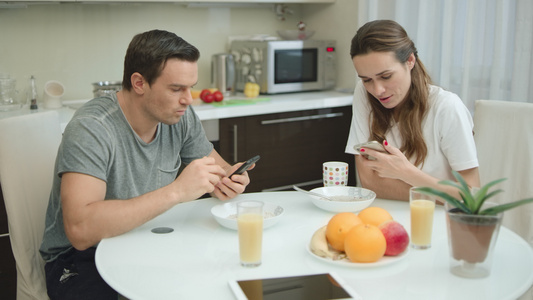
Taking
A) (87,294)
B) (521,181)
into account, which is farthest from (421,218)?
(87,294)

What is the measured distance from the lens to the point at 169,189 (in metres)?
1.57

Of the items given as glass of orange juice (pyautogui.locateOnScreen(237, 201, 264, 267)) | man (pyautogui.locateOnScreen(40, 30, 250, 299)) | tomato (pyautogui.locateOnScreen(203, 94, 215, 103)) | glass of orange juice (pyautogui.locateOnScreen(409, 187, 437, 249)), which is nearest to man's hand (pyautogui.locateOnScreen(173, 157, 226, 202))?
man (pyautogui.locateOnScreen(40, 30, 250, 299))

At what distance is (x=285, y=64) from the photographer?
3.61 meters

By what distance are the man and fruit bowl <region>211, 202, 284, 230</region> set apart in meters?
0.07

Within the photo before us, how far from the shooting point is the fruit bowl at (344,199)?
1.65m

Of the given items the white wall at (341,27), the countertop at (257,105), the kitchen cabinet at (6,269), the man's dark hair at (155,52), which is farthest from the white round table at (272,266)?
the white wall at (341,27)

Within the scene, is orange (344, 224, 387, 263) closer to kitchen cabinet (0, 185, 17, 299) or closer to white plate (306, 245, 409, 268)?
white plate (306, 245, 409, 268)

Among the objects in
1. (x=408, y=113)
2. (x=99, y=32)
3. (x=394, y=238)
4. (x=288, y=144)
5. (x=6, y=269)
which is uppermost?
(x=99, y=32)

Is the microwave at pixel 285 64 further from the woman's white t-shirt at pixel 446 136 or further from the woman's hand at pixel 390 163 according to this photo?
the woman's hand at pixel 390 163

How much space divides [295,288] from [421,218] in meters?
0.38

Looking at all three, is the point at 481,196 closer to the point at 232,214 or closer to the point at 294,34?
the point at 232,214

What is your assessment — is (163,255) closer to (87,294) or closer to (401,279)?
(87,294)

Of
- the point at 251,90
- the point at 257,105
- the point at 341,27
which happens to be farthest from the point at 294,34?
the point at 257,105

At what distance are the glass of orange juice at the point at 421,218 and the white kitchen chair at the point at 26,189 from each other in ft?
3.75
